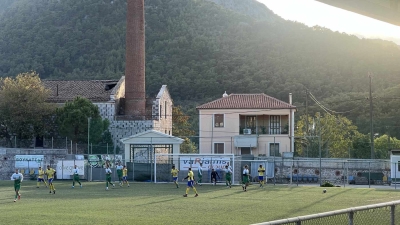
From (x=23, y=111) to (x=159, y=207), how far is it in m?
43.3

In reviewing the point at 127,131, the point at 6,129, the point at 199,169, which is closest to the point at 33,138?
the point at 6,129

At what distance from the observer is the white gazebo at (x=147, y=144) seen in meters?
54.6

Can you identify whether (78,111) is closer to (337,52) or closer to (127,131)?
(127,131)

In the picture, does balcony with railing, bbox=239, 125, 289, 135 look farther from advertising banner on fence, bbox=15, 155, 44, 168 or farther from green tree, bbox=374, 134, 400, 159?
advertising banner on fence, bbox=15, 155, 44, 168

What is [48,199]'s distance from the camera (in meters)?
33.5

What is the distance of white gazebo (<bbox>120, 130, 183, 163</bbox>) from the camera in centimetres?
5459

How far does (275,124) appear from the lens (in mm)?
66938

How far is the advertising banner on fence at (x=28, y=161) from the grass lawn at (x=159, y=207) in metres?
16.3

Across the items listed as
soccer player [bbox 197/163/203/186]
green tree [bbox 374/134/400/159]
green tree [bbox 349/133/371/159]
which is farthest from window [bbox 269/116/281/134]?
soccer player [bbox 197/163/203/186]

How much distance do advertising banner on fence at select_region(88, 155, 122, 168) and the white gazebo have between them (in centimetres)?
122

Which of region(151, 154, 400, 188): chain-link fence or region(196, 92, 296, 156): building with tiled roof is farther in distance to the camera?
region(196, 92, 296, 156): building with tiled roof

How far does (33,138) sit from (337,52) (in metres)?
69.2

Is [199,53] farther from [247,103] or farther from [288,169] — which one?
[288,169]

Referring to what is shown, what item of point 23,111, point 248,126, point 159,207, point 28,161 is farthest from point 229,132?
point 159,207
